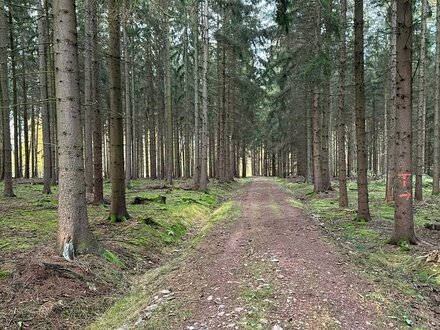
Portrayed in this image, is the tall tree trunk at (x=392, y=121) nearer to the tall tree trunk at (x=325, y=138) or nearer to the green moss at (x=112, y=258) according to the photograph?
the tall tree trunk at (x=325, y=138)

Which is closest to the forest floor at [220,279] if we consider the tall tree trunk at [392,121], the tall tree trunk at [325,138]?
the tall tree trunk at [392,121]

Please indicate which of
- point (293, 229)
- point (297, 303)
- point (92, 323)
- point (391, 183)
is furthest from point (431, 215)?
point (92, 323)

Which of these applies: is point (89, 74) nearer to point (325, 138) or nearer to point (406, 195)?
point (406, 195)

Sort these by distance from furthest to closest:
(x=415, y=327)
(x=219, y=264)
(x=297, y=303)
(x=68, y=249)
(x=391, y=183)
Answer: (x=391, y=183), (x=219, y=264), (x=68, y=249), (x=297, y=303), (x=415, y=327)

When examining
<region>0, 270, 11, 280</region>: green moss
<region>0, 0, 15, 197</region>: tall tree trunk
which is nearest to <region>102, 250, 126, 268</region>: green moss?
<region>0, 270, 11, 280</region>: green moss

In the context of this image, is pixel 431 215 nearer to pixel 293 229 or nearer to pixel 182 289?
pixel 293 229

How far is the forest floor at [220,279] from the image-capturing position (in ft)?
14.4

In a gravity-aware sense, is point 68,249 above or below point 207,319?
above

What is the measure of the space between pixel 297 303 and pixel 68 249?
3776 millimetres

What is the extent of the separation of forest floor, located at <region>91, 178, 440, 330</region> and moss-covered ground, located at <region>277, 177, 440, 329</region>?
24mm

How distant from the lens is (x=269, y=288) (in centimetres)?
509

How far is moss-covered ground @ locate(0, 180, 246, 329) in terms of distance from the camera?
472 centimetres

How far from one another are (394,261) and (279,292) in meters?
3.24

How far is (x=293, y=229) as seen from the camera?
31.2 ft
